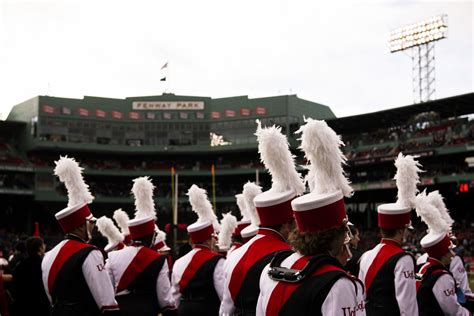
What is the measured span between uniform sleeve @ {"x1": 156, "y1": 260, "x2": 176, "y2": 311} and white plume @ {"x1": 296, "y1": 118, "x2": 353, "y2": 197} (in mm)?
3783

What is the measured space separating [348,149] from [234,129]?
1249 cm

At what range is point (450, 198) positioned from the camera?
46.0m

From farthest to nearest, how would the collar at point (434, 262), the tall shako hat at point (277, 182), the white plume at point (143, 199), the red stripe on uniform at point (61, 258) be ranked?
the white plume at point (143, 199) → the collar at point (434, 262) → the red stripe on uniform at point (61, 258) → the tall shako hat at point (277, 182)

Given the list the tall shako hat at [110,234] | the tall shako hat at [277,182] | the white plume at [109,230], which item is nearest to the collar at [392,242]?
the tall shako hat at [277,182]

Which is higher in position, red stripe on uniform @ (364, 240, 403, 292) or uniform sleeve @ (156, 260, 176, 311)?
Answer: red stripe on uniform @ (364, 240, 403, 292)

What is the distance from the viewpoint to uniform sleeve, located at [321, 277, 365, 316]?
2.79 m

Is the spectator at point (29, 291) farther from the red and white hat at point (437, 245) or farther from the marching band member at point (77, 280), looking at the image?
the red and white hat at point (437, 245)

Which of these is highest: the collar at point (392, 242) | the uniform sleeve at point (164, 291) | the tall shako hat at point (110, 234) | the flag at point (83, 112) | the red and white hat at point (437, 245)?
the flag at point (83, 112)

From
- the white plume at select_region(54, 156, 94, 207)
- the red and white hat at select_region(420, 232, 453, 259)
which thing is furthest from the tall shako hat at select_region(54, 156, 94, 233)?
the red and white hat at select_region(420, 232, 453, 259)

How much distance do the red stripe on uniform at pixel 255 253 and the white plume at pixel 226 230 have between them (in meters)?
4.94

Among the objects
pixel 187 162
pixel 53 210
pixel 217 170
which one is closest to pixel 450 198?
pixel 217 170

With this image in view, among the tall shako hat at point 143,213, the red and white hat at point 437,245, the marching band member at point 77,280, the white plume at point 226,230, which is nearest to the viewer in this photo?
the marching band member at point 77,280

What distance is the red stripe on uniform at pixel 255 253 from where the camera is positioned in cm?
470

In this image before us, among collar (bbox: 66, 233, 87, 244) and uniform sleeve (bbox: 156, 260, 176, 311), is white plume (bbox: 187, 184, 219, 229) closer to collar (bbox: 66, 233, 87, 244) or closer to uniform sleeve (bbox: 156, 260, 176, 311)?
uniform sleeve (bbox: 156, 260, 176, 311)
